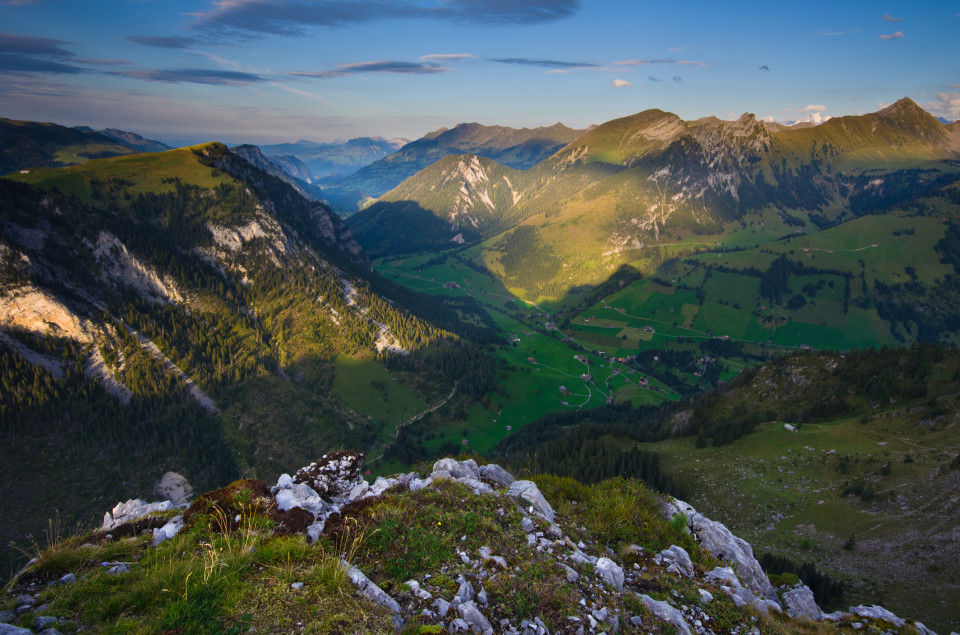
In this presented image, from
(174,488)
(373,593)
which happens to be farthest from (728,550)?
(174,488)

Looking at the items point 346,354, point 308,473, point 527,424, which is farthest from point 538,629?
point 346,354

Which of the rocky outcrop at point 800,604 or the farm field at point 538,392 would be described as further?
the farm field at point 538,392

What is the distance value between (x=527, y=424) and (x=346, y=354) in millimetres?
66748

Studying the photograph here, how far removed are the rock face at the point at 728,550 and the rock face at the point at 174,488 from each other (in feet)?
334

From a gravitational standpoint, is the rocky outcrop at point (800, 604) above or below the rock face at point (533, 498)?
below

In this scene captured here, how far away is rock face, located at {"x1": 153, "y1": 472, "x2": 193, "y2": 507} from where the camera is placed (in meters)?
89.8

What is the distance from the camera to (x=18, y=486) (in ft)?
257

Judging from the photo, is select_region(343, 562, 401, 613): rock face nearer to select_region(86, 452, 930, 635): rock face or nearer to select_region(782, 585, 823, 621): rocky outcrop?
select_region(86, 452, 930, 635): rock face

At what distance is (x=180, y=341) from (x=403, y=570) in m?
139

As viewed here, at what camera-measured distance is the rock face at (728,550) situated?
66.5 feet

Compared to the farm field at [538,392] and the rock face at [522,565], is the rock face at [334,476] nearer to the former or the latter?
the rock face at [522,565]

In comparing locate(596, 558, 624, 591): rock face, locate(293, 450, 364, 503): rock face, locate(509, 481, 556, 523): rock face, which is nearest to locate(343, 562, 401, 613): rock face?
locate(596, 558, 624, 591): rock face

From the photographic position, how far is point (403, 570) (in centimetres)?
1277

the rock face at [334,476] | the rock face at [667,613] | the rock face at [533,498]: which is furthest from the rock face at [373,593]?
the rock face at [334,476]
